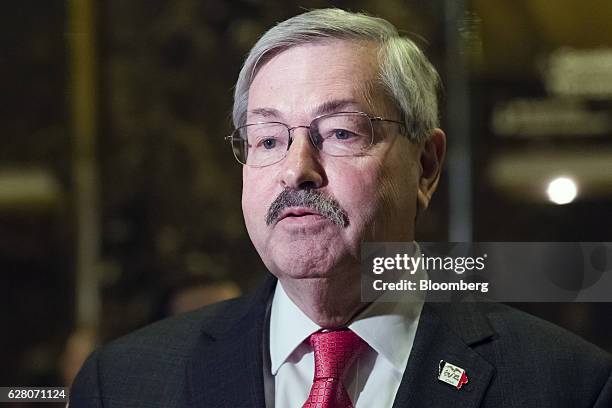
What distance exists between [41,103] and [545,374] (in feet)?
3.69

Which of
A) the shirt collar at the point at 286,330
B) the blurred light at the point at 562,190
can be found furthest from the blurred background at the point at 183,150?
the shirt collar at the point at 286,330

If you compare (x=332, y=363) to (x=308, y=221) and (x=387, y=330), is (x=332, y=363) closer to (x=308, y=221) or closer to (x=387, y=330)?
(x=387, y=330)

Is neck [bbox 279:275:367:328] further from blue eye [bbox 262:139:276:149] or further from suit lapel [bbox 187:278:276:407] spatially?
blue eye [bbox 262:139:276:149]

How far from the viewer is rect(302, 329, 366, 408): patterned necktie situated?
1.42m

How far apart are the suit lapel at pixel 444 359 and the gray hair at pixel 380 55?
33 centimetres

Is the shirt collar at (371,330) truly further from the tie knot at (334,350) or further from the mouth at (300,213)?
the mouth at (300,213)

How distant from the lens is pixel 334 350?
4.72ft

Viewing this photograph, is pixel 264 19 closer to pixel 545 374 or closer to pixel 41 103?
pixel 41 103

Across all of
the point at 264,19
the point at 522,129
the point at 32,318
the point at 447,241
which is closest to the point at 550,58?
the point at 522,129

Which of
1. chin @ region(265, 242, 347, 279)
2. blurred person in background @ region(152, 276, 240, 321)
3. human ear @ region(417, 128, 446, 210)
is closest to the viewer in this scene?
chin @ region(265, 242, 347, 279)

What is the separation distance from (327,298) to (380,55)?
424mm

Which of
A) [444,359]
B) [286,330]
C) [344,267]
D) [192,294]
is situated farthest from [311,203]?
[192,294]

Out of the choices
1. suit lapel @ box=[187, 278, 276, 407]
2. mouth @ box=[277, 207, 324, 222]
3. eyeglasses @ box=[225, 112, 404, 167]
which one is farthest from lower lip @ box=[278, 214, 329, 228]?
suit lapel @ box=[187, 278, 276, 407]

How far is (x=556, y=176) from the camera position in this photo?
1648 millimetres
